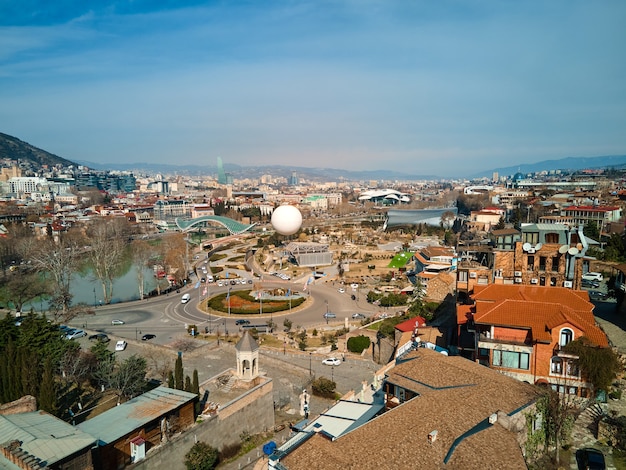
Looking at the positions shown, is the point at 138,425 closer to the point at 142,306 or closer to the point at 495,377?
the point at 495,377

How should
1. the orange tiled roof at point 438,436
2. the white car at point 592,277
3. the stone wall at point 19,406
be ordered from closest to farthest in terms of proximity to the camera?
→ the orange tiled roof at point 438,436 < the stone wall at point 19,406 < the white car at point 592,277

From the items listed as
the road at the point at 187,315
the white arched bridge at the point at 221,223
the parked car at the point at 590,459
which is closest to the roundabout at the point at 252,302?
the road at the point at 187,315

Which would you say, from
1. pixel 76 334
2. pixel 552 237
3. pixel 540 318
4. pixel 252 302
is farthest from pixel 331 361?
pixel 76 334

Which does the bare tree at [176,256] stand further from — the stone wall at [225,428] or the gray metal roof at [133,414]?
the gray metal roof at [133,414]

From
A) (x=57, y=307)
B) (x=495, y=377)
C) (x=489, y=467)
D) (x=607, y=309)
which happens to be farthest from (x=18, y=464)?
(x=57, y=307)

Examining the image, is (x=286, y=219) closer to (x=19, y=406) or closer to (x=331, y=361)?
(x=331, y=361)
